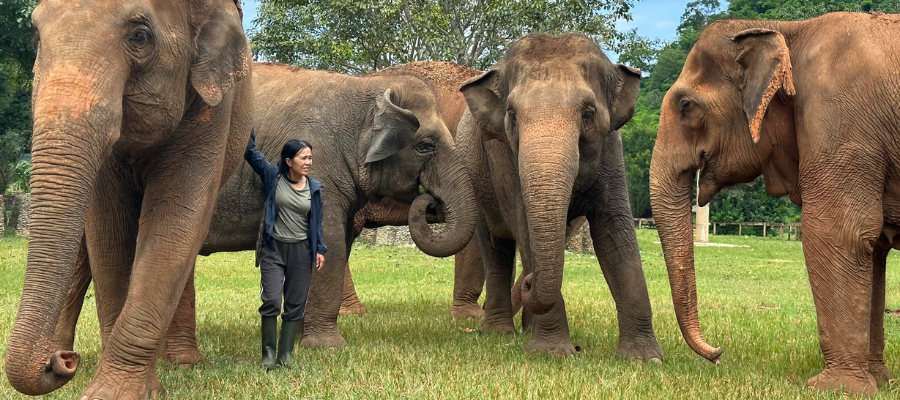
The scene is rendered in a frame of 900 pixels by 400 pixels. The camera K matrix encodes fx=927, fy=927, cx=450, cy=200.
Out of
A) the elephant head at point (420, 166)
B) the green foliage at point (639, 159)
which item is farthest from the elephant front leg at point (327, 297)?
the green foliage at point (639, 159)

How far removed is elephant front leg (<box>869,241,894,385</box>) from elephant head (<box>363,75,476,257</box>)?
3.28m

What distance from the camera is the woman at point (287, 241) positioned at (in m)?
6.38

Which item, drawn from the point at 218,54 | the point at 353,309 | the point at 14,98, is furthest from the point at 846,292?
the point at 14,98

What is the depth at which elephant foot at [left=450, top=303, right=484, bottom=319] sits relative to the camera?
10.5 metres

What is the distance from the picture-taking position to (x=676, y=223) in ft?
20.8

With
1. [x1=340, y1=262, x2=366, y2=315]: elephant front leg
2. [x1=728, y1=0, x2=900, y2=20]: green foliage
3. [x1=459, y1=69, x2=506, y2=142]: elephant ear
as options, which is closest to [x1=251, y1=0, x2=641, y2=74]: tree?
[x1=728, y1=0, x2=900, y2=20]: green foliage

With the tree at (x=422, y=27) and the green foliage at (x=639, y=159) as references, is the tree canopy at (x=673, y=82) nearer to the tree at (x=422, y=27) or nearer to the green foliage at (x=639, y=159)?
the green foliage at (x=639, y=159)

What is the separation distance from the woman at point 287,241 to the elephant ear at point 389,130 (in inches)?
63.7

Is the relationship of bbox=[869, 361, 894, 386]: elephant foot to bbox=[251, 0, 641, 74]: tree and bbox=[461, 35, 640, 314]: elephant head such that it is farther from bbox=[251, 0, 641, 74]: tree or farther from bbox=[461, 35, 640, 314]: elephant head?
bbox=[251, 0, 641, 74]: tree

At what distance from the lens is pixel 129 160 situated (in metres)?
5.23

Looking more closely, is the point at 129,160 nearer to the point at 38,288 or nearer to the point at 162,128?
the point at 162,128

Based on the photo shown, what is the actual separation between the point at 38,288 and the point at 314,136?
4.18 m

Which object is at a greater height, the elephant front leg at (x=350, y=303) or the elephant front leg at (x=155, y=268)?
the elephant front leg at (x=155, y=268)

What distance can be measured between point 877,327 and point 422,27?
1876 cm
